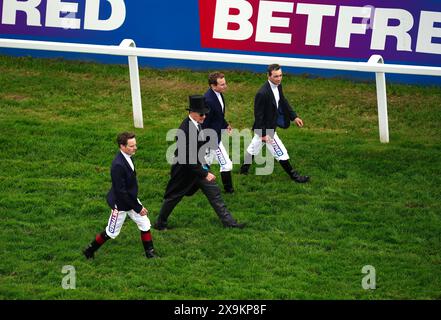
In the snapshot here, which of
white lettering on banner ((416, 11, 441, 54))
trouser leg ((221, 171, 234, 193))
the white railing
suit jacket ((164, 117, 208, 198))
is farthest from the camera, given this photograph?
white lettering on banner ((416, 11, 441, 54))

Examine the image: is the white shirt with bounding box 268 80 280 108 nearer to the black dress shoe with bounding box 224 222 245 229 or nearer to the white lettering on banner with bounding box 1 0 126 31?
the black dress shoe with bounding box 224 222 245 229

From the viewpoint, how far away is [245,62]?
15.5 metres

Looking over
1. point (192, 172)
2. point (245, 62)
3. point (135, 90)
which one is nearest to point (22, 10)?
point (135, 90)

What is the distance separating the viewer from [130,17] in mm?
17328

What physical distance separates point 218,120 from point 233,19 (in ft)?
11.7

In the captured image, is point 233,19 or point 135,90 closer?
point 135,90

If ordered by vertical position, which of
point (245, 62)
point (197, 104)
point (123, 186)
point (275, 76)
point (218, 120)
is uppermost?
point (245, 62)

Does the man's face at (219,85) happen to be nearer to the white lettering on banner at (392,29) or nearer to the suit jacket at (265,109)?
the suit jacket at (265,109)

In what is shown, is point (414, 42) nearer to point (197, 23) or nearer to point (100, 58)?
point (197, 23)

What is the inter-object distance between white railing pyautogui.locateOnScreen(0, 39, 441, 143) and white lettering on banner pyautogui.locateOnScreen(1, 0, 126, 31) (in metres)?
1.44

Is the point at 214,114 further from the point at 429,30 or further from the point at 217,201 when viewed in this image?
the point at 429,30

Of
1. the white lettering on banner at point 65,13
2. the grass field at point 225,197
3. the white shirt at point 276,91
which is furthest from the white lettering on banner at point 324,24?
the white shirt at point 276,91

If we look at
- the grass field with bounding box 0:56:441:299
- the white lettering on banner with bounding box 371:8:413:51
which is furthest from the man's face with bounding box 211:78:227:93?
the white lettering on banner with bounding box 371:8:413:51

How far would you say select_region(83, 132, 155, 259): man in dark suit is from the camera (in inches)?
473
